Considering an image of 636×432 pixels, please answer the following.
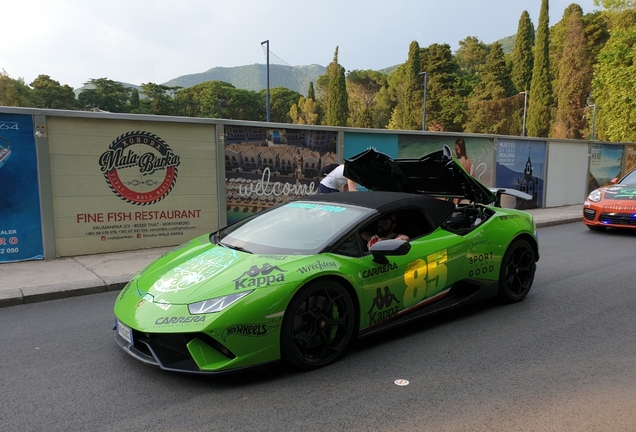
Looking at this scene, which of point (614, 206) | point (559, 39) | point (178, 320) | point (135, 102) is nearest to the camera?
point (178, 320)

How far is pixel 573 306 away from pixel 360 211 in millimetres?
2761

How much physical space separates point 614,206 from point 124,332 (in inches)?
395

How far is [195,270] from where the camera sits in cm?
345

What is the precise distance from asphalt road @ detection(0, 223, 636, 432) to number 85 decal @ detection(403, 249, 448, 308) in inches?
14.8

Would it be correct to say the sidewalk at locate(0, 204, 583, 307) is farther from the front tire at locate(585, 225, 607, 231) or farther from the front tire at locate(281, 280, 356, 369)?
the front tire at locate(585, 225, 607, 231)

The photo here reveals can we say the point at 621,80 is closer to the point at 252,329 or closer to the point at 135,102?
the point at 252,329

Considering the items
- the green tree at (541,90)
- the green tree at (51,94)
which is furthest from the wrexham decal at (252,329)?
the green tree at (51,94)

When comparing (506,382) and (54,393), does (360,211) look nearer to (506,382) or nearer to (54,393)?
(506,382)

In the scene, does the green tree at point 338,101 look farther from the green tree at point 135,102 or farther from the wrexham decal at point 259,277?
the wrexham decal at point 259,277

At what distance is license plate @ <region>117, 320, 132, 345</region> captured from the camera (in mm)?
3166

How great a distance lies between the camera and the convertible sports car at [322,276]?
2.97m

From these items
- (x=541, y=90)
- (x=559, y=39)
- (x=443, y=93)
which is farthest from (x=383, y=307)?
(x=559, y=39)

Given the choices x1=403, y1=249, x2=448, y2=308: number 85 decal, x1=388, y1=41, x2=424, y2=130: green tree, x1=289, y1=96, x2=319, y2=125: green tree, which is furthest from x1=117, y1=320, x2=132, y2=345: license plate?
x1=289, y1=96, x2=319, y2=125: green tree

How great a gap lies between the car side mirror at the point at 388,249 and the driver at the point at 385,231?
9.5 inches
